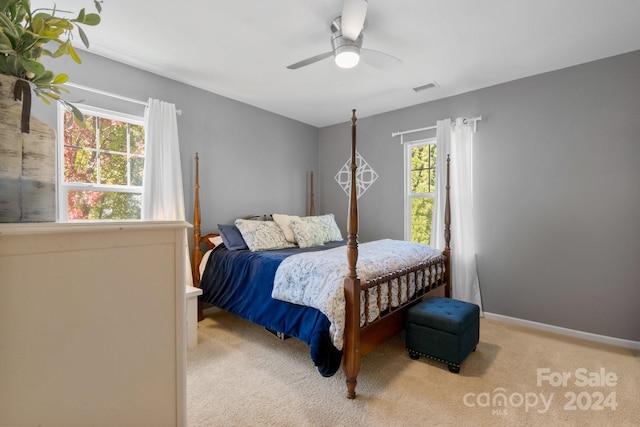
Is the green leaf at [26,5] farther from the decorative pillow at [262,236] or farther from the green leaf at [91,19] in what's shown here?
the decorative pillow at [262,236]

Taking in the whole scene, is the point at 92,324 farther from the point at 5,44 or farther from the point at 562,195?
the point at 562,195

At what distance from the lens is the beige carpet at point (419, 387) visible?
1.74 meters

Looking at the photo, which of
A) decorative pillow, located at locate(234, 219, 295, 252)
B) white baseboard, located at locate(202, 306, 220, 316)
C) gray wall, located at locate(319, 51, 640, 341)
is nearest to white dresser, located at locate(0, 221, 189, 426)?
decorative pillow, located at locate(234, 219, 295, 252)

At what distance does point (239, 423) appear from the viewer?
170cm

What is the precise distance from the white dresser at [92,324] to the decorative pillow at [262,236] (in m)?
2.30

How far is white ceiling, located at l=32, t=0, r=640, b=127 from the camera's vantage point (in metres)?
2.05

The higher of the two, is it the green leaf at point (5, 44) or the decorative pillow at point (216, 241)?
the green leaf at point (5, 44)

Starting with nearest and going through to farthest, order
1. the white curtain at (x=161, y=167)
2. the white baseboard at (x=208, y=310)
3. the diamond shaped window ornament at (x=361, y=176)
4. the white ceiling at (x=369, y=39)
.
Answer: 1. the white ceiling at (x=369, y=39)
2. the white curtain at (x=161, y=167)
3. the white baseboard at (x=208, y=310)
4. the diamond shaped window ornament at (x=361, y=176)

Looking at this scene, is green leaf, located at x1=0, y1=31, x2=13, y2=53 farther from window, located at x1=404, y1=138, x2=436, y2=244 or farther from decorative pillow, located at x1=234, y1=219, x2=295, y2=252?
window, located at x1=404, y1=138, x2=436, y2=244

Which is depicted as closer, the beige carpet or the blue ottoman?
the beige carpet

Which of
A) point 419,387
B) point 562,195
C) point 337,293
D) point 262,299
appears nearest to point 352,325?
point 337,293

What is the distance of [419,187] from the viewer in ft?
12.9

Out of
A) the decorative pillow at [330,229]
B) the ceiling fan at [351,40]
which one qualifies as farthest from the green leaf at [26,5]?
the decorative pillow at [330,229]

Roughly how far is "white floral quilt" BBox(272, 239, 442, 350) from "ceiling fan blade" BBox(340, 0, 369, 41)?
1595mm
